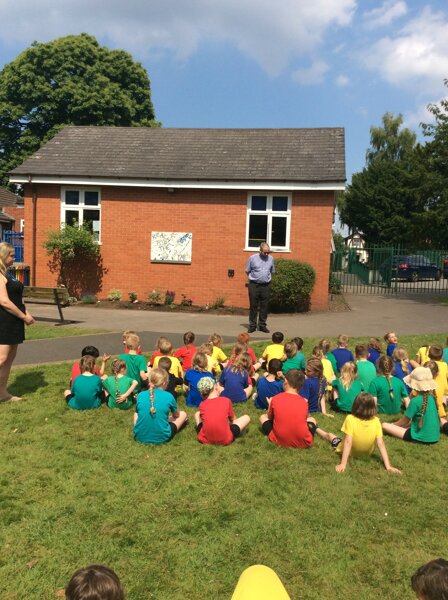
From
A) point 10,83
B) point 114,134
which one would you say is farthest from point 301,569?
point 10,83

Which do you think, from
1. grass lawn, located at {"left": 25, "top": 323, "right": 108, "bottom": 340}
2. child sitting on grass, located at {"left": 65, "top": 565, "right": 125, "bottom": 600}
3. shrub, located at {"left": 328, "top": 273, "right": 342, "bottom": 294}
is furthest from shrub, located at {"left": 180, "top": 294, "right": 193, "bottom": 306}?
child sitting on grass, located at {"left": 65, "top": 565, "right": 125, "bottom": 600}

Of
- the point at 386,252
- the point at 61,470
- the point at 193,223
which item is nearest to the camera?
the point at 61,470

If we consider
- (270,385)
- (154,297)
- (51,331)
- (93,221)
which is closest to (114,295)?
(154,297)

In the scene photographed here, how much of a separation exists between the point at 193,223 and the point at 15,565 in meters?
14.3

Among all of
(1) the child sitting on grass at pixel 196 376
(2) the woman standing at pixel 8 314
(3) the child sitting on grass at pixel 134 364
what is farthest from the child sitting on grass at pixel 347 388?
(2) the woman standing at pixel 8 314

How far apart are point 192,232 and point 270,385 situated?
36.2 feet

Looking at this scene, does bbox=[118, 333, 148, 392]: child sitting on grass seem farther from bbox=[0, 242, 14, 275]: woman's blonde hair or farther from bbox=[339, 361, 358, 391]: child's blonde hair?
bbox=[339, 361, 358, 391]: child's blonde hair

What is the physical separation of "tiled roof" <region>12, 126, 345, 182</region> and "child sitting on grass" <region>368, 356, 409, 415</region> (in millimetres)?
10191

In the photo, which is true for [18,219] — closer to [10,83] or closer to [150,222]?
[10,83]

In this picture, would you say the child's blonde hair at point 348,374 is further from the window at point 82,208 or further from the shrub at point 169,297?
the window at point 82,208

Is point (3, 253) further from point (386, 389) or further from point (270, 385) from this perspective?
point (386, 389)

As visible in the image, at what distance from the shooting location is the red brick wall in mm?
16219

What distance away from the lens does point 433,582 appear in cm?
204

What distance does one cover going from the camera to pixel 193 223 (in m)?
17.0
